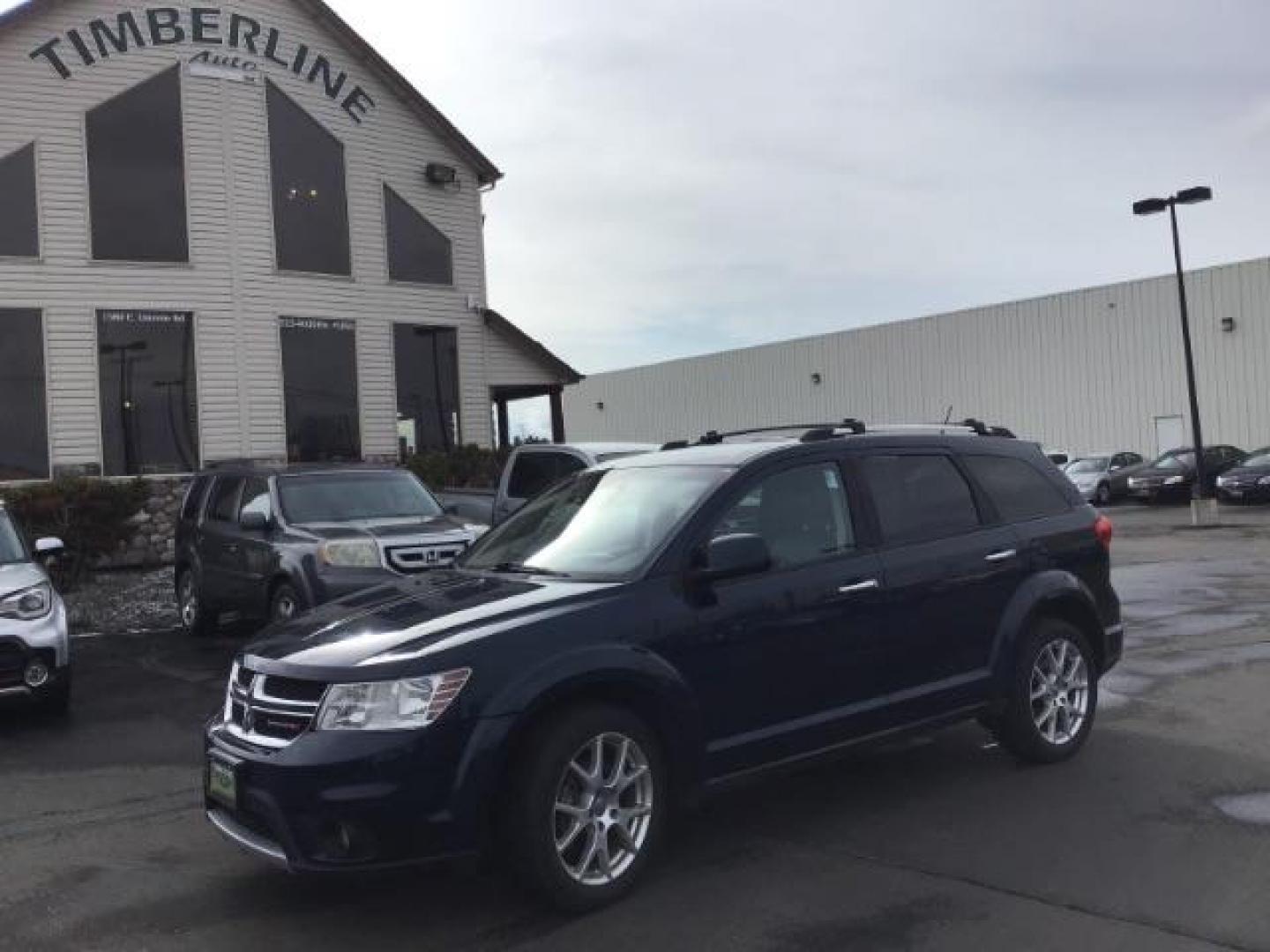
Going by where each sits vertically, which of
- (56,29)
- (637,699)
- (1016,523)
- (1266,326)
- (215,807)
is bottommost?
(215,807)

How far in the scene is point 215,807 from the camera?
476cm

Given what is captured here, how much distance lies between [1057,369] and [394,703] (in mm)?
39832

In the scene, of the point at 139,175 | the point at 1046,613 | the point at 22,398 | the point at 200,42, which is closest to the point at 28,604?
the point at 1046,613

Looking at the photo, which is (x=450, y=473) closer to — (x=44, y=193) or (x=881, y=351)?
(x=44, y=193)

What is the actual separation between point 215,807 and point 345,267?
54.5ft

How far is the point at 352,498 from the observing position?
37.6 ft

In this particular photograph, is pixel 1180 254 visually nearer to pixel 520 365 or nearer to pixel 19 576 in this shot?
pixel 520 365

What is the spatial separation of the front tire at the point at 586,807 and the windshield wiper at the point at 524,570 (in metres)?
A: 0.75

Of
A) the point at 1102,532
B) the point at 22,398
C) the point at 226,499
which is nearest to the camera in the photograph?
the point at 1102,532

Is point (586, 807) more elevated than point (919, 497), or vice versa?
point (919, 497)

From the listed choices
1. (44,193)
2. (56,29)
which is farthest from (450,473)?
(56,29)

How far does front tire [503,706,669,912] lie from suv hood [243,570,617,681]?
0.45m

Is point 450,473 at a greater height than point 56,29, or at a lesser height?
lesser

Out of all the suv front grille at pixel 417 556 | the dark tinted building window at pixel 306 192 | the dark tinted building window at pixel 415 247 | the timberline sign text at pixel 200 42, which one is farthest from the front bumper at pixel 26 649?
the dark tinted building window at pixel 415 247
